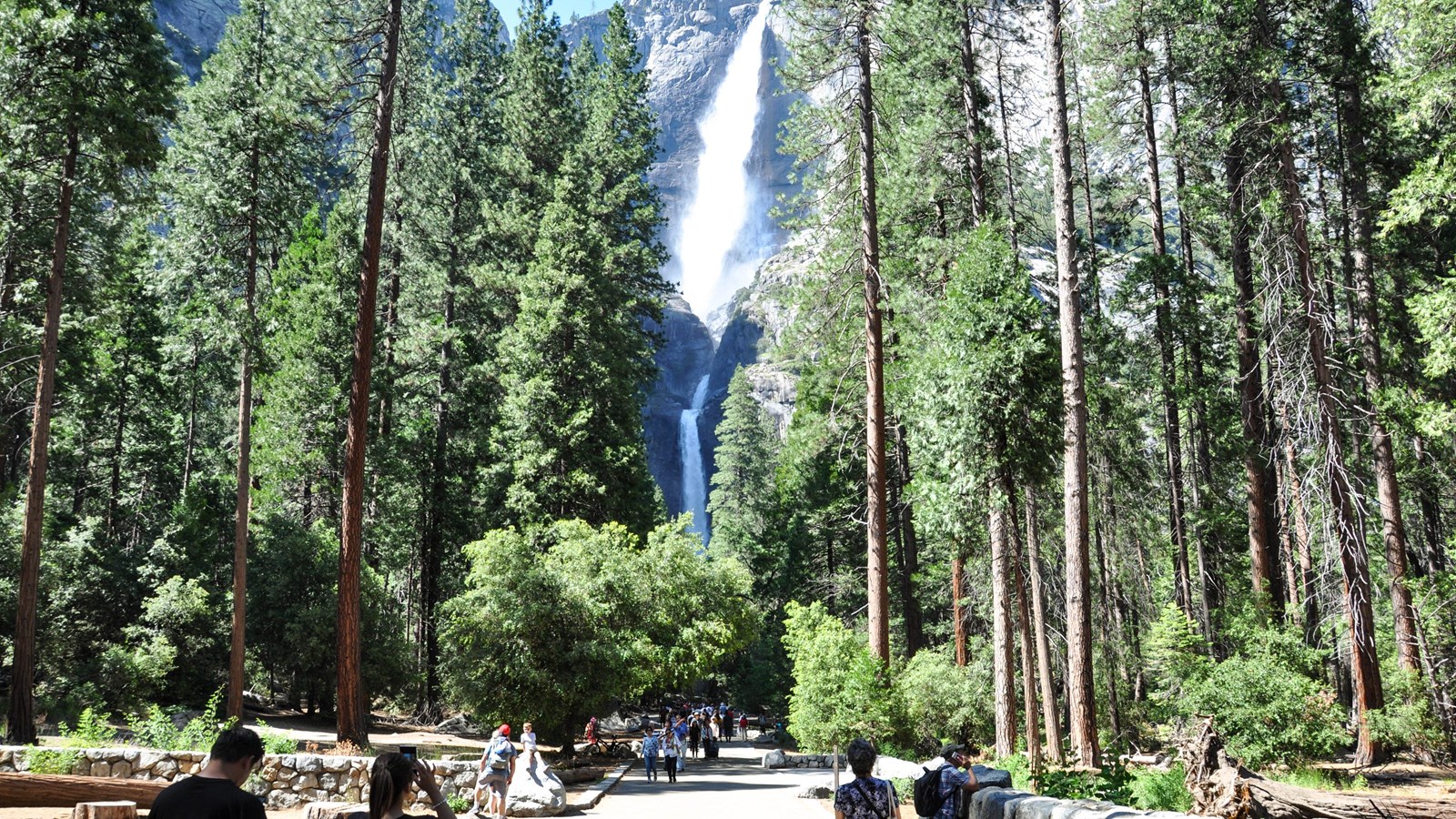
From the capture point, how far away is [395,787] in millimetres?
3775

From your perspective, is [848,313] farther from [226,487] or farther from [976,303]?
[226,487]

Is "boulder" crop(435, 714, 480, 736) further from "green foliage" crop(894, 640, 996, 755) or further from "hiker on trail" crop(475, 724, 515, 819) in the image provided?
"hiker on trail" crop(475, 724, 515, 819)

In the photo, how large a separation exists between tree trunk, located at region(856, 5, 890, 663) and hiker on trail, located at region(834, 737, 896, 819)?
10.4 metres

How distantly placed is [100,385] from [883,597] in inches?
1159

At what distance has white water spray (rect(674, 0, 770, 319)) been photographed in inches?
5827

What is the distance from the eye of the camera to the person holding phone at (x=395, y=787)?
376 cm

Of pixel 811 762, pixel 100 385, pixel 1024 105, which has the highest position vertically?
pixel 1024 105

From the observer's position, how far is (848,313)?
65.8 feet

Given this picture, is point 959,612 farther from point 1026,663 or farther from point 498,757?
point 498,757

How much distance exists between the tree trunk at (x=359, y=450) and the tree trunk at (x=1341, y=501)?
1594cm

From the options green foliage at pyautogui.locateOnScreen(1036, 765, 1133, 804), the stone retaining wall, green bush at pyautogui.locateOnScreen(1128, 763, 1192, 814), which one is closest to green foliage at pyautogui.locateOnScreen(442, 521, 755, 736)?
the stone retaining wall

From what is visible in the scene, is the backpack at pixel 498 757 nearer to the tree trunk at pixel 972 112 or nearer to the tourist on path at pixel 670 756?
the tourist on path at pixel 670 756

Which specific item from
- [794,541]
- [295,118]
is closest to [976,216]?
[295,118]

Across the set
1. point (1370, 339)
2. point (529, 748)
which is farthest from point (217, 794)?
point (1370, 339)
